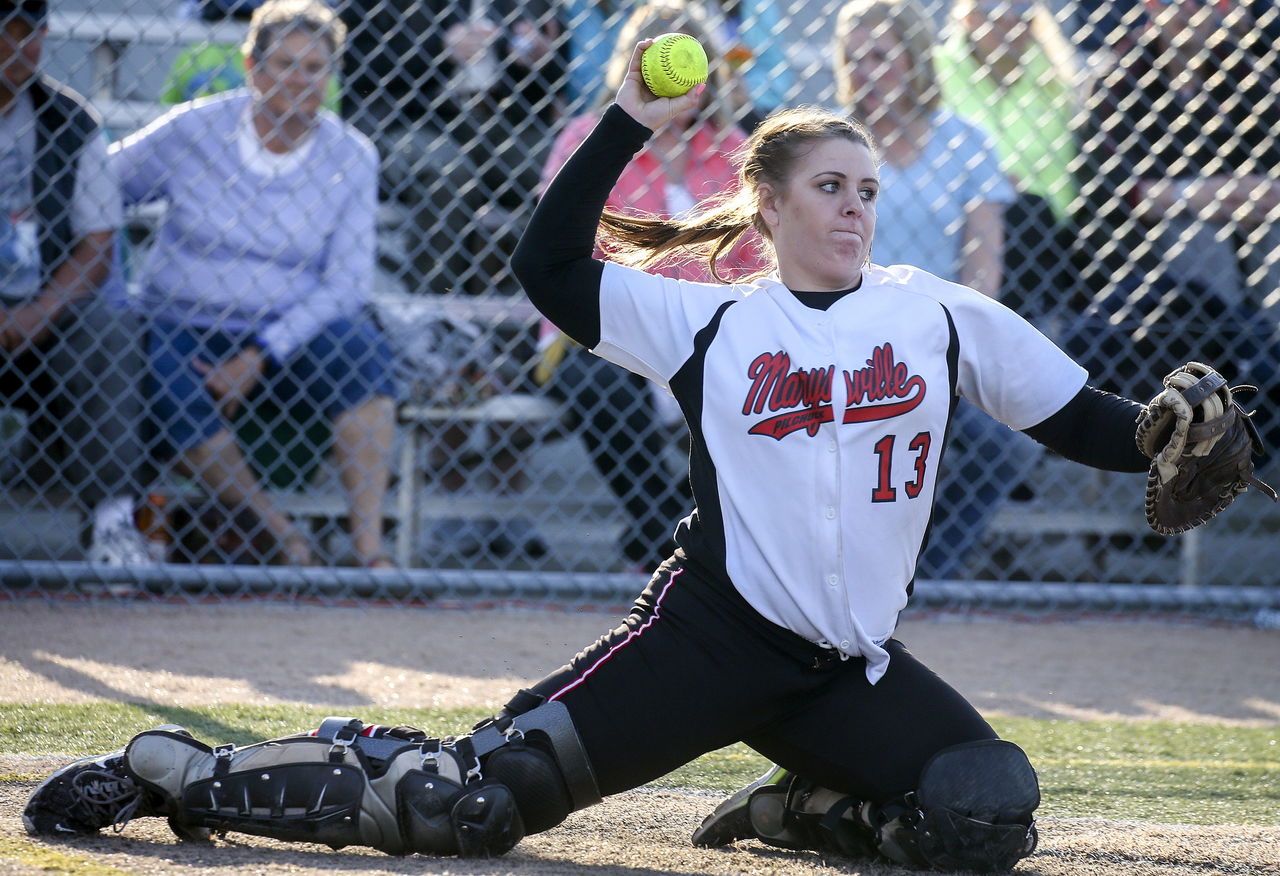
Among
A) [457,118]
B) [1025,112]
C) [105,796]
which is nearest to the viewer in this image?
[105,796]

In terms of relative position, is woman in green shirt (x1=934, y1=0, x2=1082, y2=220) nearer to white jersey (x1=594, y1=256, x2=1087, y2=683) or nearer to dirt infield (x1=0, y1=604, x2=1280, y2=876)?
dirt infield (x1=0, y1=604, x2=1280, y2=876)

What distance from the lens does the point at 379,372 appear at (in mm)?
4328

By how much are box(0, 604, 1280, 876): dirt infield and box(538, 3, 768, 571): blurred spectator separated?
0.39m

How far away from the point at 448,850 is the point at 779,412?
2.58 ft

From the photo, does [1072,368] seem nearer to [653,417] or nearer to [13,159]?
[653,417]

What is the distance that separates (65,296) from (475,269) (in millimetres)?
1191

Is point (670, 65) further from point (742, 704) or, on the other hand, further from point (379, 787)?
point (379, 787)

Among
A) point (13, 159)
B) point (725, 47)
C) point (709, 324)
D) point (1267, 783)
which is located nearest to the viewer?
point (709, 324)

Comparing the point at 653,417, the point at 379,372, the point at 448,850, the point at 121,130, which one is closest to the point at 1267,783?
the point at 448,850

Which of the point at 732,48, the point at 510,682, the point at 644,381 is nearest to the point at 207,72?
the point at 732,48

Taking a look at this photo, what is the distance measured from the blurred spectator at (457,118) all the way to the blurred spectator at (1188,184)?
1.83m

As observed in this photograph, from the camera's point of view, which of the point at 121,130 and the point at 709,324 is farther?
the point at 121,130

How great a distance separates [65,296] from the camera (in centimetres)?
420

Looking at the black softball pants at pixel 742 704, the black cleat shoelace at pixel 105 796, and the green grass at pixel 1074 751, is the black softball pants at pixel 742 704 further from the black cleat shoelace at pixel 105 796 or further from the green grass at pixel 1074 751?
the black cleat shoelace at pixel 105 796
